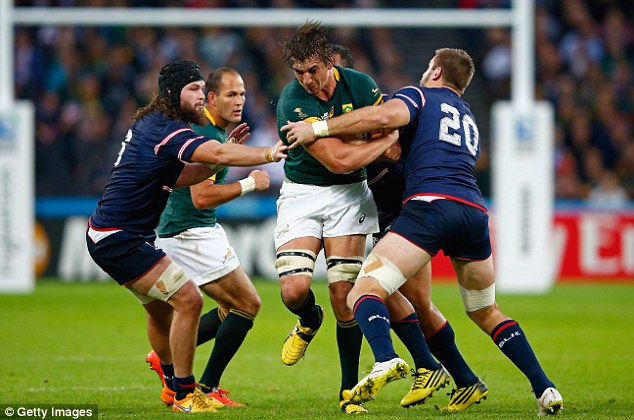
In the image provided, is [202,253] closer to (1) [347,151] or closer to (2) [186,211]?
Result: (2) [186,211]

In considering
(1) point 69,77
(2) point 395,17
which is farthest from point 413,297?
(1) point 69,77

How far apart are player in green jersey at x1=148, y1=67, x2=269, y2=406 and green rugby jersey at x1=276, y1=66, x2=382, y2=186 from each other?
467 mm

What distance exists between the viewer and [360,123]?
6.79 metres

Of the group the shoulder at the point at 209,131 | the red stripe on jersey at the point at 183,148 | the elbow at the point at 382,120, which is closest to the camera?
the elbow at the point at 382,120

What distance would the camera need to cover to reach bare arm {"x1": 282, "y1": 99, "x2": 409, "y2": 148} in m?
6.77

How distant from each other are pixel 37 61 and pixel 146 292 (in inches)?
554

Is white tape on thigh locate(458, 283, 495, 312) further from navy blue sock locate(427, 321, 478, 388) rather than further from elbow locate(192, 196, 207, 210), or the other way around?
elbow locate(192, 196, 207, 210)

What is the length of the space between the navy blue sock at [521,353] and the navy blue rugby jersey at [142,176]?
94.6 inches

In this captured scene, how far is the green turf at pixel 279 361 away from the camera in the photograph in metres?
7.39

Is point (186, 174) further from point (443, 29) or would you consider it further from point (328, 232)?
point (443, 29)

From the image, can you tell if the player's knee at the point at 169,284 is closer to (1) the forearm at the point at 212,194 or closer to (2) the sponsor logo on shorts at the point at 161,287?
(2) the sponsor logo on shorts at the point at 161,287

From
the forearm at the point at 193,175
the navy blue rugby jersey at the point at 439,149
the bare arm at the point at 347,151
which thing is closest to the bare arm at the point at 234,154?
the bare arm at the point at 347,151

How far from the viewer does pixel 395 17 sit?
15.7 m

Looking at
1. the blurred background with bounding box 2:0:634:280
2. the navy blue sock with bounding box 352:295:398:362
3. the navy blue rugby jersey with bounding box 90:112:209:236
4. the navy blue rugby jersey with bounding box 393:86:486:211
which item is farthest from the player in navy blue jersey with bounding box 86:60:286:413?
the blurred background with bounding box 2:0:634:280
